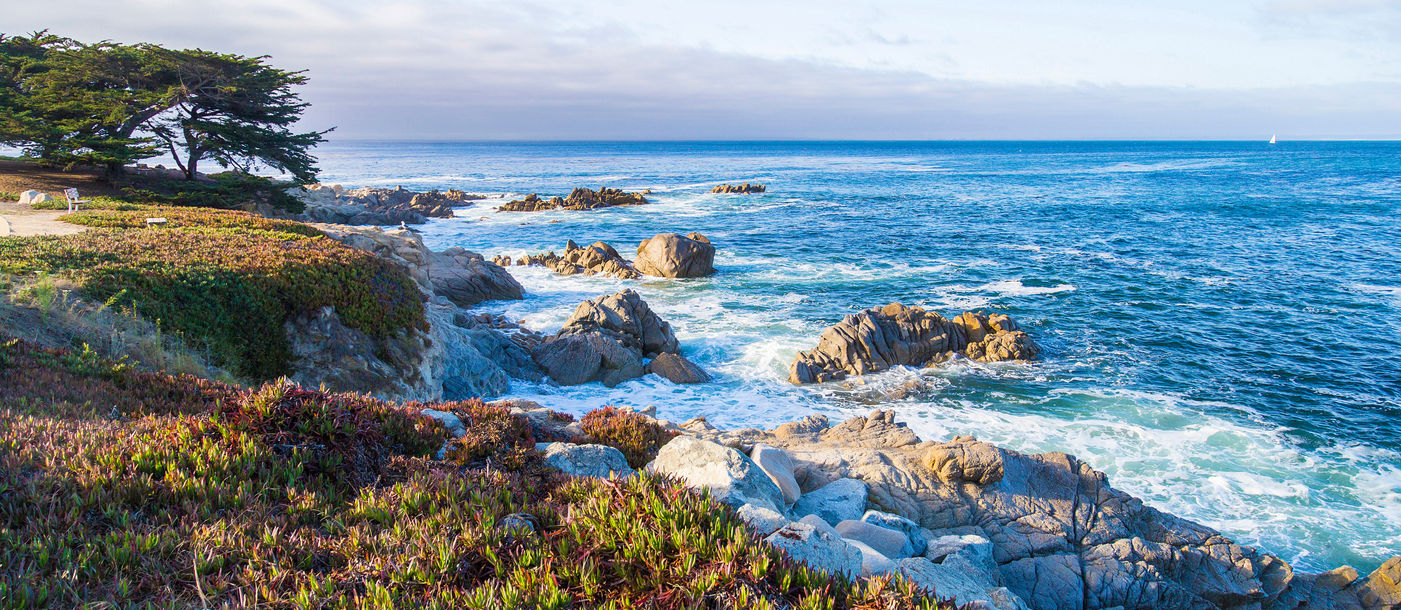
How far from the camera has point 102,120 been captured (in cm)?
2706

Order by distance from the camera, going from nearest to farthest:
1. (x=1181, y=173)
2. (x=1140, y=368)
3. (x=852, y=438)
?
(x=852, y=438) → (x=1140, y=368) → (x=1181, y=173)

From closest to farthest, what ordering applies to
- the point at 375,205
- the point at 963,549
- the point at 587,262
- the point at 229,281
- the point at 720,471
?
the point at 720,471 < the point at 963,549 < the point at 229,281 < the point at 587,262 < the point at 375,205

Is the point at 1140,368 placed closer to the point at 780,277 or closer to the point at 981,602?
the point at 780,277

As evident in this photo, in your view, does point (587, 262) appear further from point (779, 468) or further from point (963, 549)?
point (963, 549)

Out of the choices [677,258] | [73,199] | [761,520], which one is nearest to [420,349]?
[761,520]

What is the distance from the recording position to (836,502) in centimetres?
867

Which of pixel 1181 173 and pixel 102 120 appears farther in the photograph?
pixel 1181 173

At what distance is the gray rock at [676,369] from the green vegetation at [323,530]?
46.3 feet

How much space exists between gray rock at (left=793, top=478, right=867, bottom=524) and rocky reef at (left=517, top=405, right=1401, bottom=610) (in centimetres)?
2

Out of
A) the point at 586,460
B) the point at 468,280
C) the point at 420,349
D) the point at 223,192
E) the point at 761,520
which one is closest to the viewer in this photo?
the point at 761,520

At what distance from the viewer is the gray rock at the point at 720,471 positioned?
22.0 feet

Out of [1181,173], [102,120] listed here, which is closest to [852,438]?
[102,120]

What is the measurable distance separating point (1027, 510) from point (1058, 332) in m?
17.0

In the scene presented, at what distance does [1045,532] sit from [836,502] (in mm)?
3452
